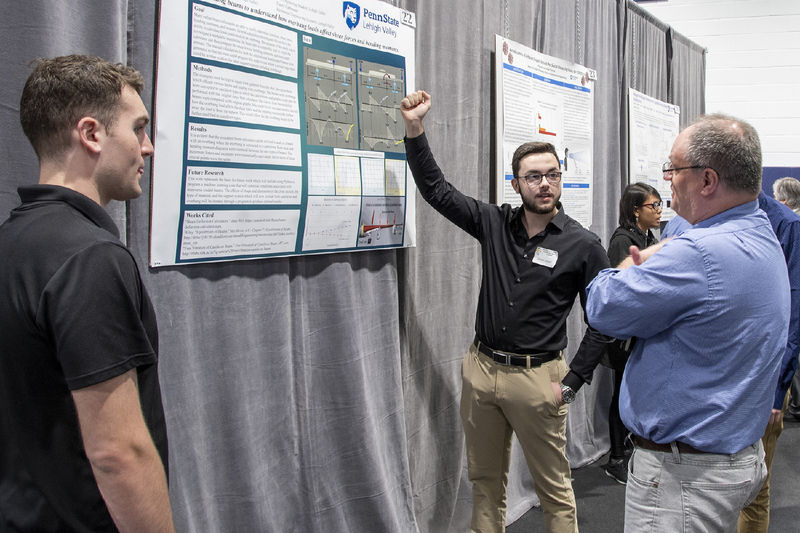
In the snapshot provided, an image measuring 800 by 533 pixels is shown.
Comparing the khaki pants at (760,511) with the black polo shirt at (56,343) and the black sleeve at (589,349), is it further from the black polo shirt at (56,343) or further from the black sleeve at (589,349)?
the black polo shirt at (56,343)

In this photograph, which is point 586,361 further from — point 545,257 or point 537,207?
point 537,207

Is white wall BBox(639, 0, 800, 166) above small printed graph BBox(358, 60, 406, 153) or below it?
above

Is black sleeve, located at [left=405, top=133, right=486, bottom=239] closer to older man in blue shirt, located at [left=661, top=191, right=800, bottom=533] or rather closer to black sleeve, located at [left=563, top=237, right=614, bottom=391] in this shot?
black sleeve, located at [left=563, top=237, right=614, bottom=391]

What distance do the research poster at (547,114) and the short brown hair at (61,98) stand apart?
1935 millimetres

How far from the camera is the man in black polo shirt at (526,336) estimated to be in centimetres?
206

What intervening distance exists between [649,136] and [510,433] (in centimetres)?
304

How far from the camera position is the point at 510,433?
7.25 feet

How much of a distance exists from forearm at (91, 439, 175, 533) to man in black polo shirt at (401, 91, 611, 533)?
54.5 inches

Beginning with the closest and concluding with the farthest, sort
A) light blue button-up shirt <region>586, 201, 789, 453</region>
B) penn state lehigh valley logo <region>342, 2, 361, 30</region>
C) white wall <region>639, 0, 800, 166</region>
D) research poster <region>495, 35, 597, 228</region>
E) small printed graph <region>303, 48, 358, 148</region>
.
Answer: light blue button-up shirt <region>586, 201, 789, 453</region>
small printed graph <region>303, 48, 358, 148</region>
penn state lehigh valley logo <region>342, 2, 361, 30</region>
research poster <region>495, 35, 597, 228</region>
white wall <region>639, 0, 800, 166</region>

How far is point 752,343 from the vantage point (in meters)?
1.33

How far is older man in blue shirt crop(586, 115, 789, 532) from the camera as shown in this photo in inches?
51.5

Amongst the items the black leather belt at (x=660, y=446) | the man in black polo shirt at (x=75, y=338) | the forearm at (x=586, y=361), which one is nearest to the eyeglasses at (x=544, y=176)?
the forearm at (x=586, y=361)

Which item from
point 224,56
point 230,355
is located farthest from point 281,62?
point 230,355

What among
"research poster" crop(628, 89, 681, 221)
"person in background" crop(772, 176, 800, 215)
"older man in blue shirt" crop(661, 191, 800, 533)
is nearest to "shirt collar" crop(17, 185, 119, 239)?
"older man in blue shirt" crop(661, 191, 800, 533)
